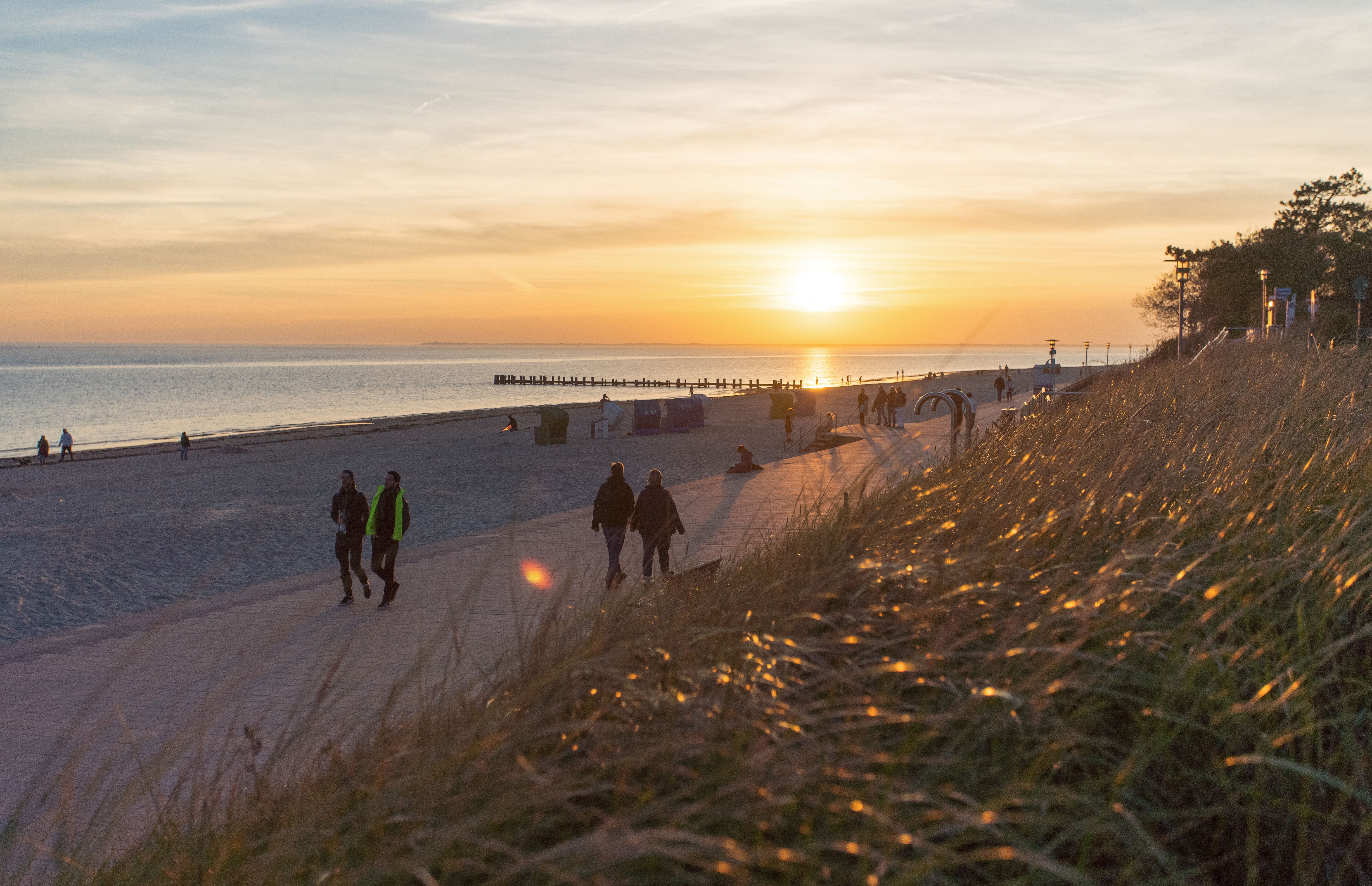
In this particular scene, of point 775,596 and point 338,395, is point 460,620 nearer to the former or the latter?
point 775,596

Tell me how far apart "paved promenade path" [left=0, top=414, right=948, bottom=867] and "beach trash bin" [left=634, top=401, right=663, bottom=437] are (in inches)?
920

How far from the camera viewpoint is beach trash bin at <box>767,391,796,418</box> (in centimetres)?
4403

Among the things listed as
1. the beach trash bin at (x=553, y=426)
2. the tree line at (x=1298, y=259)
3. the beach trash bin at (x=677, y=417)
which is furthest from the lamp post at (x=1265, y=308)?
the beach trash bin at (x=553, y=426)

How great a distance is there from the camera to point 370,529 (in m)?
10.6

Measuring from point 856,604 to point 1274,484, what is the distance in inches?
93.7

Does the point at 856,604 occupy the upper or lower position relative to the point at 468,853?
upper

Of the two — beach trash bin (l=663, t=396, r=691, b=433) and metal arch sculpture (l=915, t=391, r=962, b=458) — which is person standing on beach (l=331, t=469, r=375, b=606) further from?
beach trash bin (l=663, t=396, r=691, b=433)

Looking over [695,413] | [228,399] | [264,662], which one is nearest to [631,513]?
[264,662]

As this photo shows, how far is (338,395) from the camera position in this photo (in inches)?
4149

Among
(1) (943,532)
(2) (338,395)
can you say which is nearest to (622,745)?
(1) (943,532)

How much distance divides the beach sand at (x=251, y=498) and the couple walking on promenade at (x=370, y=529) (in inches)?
49.2

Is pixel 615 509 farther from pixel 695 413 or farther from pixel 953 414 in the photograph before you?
pixel 695 413

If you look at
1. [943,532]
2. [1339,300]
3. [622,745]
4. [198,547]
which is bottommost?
[198,547]

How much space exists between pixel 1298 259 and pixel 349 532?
50871 millimetres
